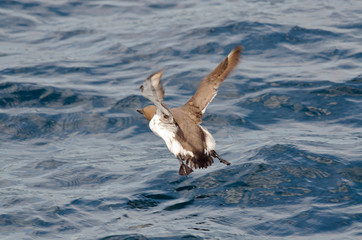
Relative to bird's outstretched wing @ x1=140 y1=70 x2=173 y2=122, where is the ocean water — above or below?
below

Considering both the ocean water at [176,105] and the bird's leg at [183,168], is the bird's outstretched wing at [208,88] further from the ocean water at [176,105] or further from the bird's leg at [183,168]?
the ocean water at [176,105]

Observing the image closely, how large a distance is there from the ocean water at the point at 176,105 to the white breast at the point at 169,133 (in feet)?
2.38

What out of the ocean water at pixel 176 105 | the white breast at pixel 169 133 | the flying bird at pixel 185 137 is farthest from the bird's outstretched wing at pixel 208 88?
the ocean water at pixel 176 105

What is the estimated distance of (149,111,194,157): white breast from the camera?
27.5 feet

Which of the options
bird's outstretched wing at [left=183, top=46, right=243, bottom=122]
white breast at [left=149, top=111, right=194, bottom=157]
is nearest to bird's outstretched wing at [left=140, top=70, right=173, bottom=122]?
white breast at [left=149, top=111, right=194, bottom=157]

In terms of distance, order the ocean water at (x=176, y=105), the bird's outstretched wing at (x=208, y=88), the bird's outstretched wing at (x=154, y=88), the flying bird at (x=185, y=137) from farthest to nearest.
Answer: the bird's outstretched wing at (x=208, y=88) < the flying bird at (x=185, y=137) < the ocean water at (x=176, y=105) < the bird's outstretched wing at (x=154, y=88)

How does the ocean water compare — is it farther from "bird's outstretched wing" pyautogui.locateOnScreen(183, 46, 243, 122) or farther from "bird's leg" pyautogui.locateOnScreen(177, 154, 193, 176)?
"bird's outstretched wing" pyautogui.locateOnScreen(183, 46, 243, 122)

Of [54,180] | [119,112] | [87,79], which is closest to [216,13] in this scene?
[87,79]

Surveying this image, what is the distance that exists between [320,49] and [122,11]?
7359 millimetres

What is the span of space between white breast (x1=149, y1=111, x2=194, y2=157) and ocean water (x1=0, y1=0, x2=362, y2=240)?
2.38 ft

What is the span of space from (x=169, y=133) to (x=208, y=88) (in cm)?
130

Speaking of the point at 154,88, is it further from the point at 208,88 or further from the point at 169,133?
the point at 208,88

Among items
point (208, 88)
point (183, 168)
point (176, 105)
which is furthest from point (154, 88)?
point (176, 105)

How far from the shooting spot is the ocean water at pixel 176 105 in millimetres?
7938
